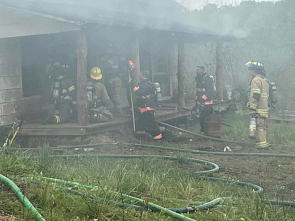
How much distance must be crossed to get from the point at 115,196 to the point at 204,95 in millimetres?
8062

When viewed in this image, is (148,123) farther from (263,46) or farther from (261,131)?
(263,46)

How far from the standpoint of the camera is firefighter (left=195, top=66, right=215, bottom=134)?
11.6 meters

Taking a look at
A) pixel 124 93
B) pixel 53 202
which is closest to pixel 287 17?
pixel 124 93

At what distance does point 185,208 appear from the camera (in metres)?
3.97

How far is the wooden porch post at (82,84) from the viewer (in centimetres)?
1009

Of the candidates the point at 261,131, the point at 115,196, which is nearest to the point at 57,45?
the point at 261,131

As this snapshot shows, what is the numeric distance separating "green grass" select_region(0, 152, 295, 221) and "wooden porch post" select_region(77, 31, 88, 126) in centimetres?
451

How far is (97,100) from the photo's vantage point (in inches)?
445

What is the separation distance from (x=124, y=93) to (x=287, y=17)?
13857mm

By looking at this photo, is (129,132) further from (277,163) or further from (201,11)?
(201,11)

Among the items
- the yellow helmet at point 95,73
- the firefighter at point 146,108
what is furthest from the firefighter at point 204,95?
the yellow helmet at point 95,73

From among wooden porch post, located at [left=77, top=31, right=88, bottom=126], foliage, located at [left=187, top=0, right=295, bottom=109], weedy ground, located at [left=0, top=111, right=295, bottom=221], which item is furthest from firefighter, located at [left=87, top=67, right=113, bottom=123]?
foliage, located at [left=187, top=0, right=295, bottom=109]

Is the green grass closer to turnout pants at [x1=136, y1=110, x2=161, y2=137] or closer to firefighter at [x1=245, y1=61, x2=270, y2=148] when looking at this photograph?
firefighter at [x1=245, y1=61, x2=270, y2=148]

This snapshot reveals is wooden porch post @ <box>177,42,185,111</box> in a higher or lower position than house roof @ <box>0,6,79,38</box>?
lower
